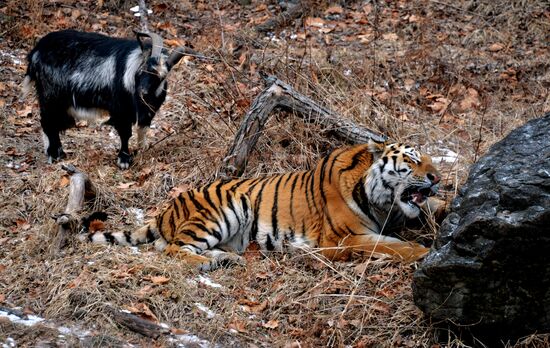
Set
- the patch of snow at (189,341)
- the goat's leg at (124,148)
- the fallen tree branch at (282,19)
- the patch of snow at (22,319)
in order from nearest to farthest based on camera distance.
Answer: the patch of snow at (189,341) → the patch of snow at (22,319) → the goat's leg at (124,148) → the fallen tree branch at (282,19)

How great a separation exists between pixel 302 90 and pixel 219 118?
98 centimetres

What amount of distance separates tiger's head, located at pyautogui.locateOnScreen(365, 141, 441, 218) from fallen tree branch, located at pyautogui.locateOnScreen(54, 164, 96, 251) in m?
2.46

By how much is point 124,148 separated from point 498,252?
495cm

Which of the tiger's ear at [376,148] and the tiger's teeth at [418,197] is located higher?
the tiger's ear at [376,148]

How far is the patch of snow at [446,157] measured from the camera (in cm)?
768

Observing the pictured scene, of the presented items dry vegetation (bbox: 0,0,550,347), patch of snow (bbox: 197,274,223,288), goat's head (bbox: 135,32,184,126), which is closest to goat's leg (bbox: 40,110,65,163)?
dry vegetation (bbox: 0,0,550,347)

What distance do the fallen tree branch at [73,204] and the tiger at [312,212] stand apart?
188mm

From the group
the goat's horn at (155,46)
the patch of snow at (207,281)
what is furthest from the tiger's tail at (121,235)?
the goat's horn at (155,46)

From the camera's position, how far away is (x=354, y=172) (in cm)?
653

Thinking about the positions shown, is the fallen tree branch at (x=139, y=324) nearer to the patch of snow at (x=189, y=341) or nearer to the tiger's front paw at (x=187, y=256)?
the patch of snow at (x=189, y=341)

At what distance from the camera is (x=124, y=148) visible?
864cm

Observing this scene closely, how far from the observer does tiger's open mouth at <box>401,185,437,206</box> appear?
6212 mm

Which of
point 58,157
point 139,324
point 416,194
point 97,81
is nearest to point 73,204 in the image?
point 139,324

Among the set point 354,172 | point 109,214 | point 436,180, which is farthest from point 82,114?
point 436,180
